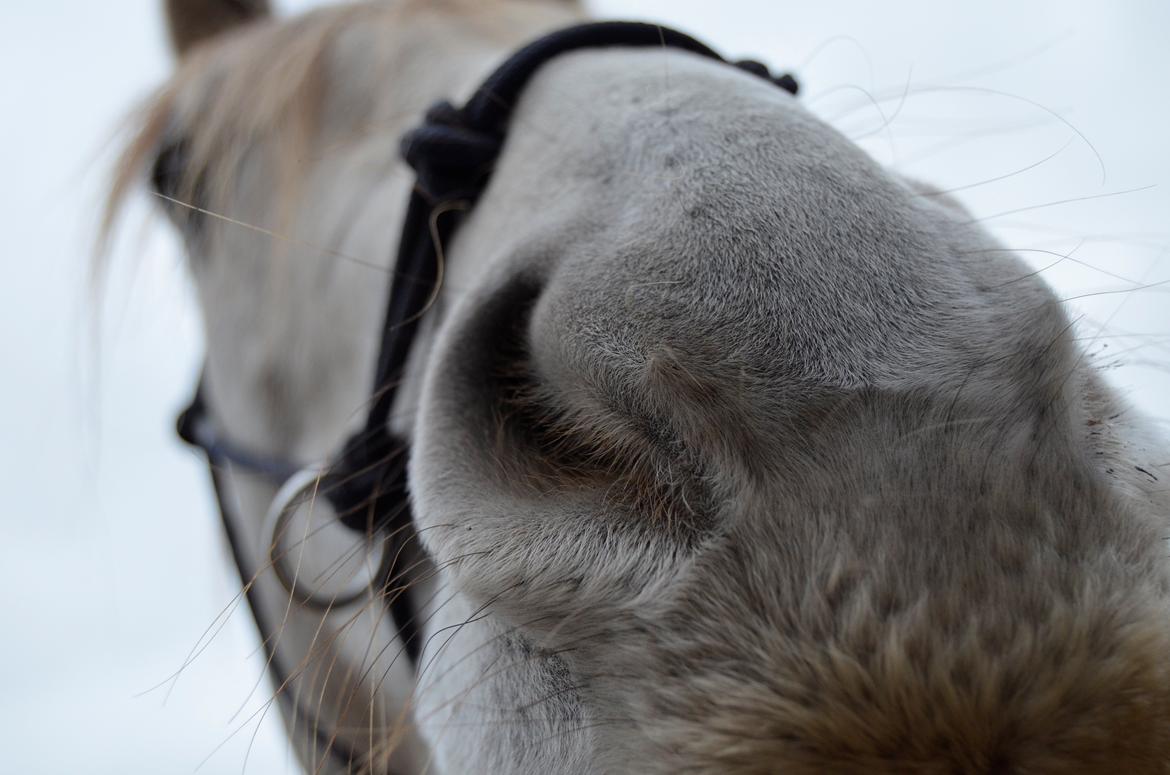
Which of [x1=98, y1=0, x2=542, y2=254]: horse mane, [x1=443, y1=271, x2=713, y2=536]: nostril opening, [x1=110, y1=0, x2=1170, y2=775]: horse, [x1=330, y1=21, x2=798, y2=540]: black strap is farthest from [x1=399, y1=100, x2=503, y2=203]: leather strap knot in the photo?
[x1=98, y1=0, x2=542, y2=254]: horse mane

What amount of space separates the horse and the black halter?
0.80 ft

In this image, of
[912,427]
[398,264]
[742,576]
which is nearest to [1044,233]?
[912,427]

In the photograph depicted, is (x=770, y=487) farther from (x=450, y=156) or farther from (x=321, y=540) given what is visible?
(x=321, y=540)

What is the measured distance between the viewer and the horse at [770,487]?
1.97ft

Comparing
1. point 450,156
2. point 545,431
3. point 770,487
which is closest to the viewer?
point 770,487

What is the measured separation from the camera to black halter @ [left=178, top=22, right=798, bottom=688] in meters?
1.14

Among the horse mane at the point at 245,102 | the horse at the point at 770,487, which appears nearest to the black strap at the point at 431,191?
the horse at the point at 770,487

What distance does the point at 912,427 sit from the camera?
25.8 inches

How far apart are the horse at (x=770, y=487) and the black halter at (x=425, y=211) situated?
243mm

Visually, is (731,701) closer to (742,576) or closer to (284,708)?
(742,576)

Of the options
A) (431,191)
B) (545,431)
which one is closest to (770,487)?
(545,431)

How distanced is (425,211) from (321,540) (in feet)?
1.91

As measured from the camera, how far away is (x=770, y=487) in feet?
2.18

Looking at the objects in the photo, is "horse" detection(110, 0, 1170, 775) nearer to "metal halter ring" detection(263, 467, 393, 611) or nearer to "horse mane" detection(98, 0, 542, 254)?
"metal halter ring" detection(263, 467, 393, 611)
